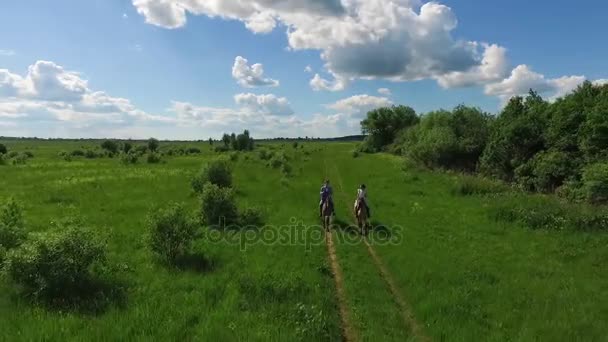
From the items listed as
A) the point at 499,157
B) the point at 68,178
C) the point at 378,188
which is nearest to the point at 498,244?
the point at 378,188

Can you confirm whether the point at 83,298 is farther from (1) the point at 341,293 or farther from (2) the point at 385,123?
(2) the point at 385,123

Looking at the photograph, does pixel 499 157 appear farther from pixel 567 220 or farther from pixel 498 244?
pixel 498 244

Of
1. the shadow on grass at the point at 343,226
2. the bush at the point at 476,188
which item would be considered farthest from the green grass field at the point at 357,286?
the bush at the point at 476,188

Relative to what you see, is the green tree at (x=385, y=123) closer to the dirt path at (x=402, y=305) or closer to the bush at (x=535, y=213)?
the bush at (x=535, y=213)

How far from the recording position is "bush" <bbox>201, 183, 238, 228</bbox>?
24.7 metres

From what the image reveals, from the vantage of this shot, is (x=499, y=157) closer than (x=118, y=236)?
No

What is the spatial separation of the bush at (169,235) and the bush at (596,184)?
2631 centimetres

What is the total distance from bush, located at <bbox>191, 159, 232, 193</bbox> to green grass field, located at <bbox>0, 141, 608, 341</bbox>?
9.77 m

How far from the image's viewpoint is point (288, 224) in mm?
24328

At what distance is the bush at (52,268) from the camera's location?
12.3 meters

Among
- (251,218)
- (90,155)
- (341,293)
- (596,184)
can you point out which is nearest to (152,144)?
(90,155)

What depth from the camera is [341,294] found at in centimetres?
1393

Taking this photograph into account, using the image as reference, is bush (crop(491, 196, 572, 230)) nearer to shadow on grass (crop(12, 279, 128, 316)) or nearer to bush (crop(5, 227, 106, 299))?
shadow on grass (crop(12, 279, 128, 316))

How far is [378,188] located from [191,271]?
1151 inches
